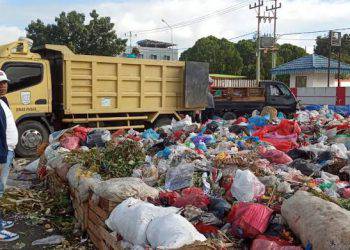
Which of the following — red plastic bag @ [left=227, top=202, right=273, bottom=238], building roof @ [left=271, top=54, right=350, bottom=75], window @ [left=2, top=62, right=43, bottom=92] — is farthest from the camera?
building roof @ [left=271, top=54, right=350, bottom=75]

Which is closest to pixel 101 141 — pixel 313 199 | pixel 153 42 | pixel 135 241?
pixel 135 241

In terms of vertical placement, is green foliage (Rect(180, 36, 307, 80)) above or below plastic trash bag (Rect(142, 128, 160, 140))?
above

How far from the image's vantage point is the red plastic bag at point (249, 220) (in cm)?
342

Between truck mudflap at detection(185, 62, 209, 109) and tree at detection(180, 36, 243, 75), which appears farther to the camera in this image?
tree at detection(180, 36, 243, 75)

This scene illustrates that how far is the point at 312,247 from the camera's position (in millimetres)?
2979

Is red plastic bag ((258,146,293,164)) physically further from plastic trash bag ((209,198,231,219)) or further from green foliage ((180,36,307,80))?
green foliage ((180,36,307,80))

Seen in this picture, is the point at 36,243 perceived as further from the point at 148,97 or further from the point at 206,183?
the point at 148,97

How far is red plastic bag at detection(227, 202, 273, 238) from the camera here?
3.42m

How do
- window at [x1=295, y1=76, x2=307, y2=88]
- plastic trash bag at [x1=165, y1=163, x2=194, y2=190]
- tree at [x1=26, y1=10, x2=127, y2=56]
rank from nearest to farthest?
plastic trash bag at [x1=165, y1=163, x2=194, y2=190]
window at [x1=295, y1=76, x2=307, y2=88]
tree at [x1=26, y1=10, x2=127, y2=56]

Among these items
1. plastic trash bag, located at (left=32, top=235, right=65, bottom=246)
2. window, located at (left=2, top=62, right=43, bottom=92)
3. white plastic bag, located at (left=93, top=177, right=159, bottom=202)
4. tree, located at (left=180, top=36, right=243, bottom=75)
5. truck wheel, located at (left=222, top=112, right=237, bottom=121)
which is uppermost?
tree, located at (left=180, top=36, right=243, bottom=75)

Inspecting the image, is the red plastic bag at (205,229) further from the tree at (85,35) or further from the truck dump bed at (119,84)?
the tree at (85,35)

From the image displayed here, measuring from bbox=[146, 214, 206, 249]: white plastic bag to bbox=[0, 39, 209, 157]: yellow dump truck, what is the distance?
7.14 metres

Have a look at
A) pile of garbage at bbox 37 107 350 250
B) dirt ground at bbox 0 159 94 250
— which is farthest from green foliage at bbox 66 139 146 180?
dirt ground at bbox 0 159 94 250

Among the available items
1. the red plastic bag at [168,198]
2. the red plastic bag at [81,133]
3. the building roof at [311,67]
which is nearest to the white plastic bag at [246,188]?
the red plastic bag at [168,198]
